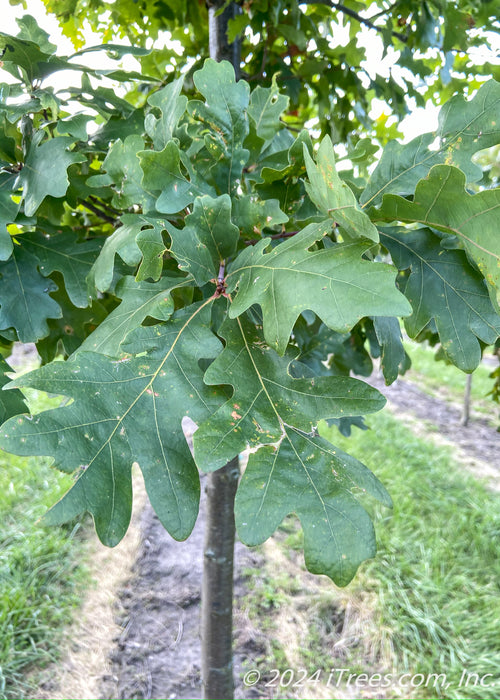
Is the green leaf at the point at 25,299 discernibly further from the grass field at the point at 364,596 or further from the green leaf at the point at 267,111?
the grass field at the point at 364,596

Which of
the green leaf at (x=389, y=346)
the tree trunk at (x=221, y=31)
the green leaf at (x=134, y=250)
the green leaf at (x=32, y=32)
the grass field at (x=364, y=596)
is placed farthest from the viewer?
the grass field at (x=364, y=596)

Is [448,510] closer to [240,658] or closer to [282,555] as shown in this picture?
[282,555]

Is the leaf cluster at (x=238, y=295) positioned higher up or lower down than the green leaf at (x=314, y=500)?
higher up

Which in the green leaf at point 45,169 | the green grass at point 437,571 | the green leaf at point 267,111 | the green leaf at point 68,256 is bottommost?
the green grass at point 437,571

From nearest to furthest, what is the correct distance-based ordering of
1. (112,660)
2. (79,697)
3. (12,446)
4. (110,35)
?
(12,446) → (110,35) → (79,697) → (112,660)

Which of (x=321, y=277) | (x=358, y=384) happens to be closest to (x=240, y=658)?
(x=358, y=384)

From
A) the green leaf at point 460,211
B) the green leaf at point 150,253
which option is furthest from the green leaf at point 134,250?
the green leaf at point 460,211
